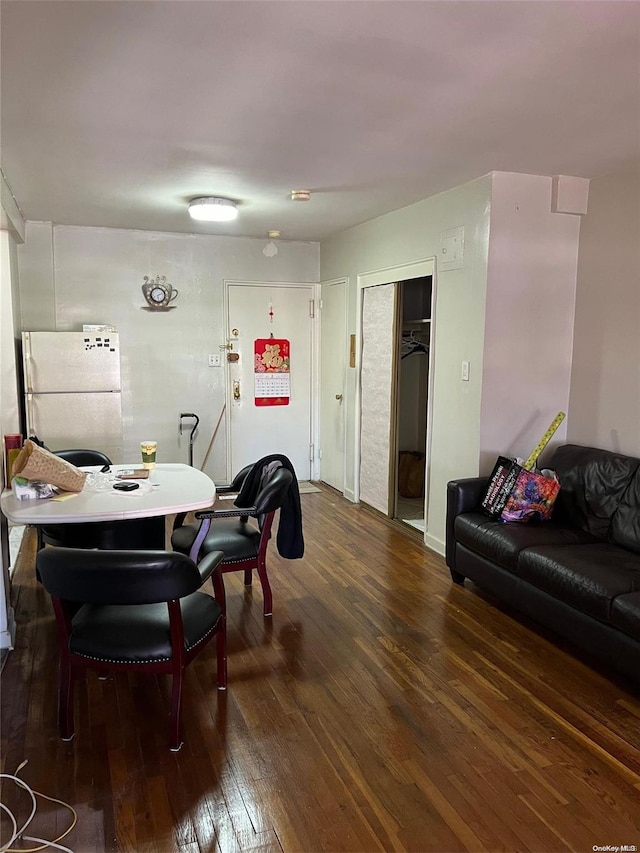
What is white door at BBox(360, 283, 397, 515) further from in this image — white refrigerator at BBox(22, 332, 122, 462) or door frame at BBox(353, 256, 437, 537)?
white refrigerator at BBox(22, 332, 122, 462)

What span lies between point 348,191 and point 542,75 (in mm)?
1878

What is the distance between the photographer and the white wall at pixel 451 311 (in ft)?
12.6

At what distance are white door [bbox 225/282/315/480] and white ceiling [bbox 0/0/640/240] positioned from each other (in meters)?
1.96

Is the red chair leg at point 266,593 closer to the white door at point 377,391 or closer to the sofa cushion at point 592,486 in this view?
the sofa cushion at point 592,486

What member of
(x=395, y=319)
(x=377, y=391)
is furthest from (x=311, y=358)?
(x=395, y=319)

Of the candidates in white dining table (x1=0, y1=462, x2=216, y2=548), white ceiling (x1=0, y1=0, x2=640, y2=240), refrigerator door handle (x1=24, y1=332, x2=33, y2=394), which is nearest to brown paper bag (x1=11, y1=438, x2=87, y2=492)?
white dining table (x1=0, y1=462, x2=216, y2=548)

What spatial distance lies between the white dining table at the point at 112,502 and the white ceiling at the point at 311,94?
173 centimetres

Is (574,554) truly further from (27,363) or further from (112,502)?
(27,363)

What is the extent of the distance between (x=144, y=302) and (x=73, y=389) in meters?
1.23

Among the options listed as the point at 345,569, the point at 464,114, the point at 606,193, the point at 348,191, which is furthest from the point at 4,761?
the point at 606,193

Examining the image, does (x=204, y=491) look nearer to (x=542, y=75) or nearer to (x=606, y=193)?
(x=542, y=75)

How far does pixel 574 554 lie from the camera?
3.01 m

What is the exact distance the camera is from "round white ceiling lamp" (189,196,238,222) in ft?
14.0

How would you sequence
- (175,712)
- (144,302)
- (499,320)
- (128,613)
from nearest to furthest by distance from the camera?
(175,712) < (128,613) < (499,320) < (144,302)
